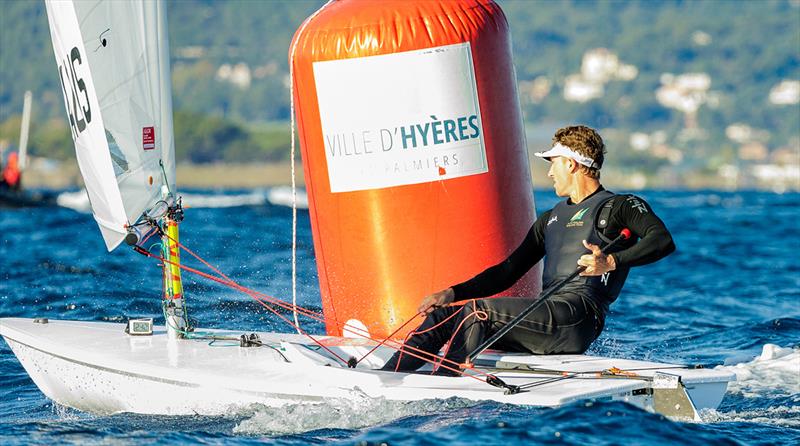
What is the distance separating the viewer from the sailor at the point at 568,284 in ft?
16.7

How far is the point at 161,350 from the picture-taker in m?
5.46

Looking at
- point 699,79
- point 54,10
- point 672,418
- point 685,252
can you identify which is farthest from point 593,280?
point 699,79

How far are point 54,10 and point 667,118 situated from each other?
6302 inches

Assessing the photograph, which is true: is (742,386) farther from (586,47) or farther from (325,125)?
(586,47)

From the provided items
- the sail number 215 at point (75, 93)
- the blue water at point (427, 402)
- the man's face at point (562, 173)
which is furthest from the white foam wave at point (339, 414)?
the sail number 215 at point (75, 93)

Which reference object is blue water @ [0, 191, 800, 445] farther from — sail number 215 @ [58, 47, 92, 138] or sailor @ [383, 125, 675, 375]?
sail number 215 @ [58, 47, 92, 138]

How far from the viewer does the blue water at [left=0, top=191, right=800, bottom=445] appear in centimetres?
455

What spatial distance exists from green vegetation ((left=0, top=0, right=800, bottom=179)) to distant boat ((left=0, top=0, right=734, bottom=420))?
10830 centimetres

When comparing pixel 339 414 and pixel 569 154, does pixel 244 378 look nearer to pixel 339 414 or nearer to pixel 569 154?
pixel 339 414

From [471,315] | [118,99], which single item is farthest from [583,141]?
[118,99]

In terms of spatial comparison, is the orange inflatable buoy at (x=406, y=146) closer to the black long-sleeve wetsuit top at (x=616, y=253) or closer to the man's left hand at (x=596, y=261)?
the black long-sleeve wetsuit top at (x=616, y=253)

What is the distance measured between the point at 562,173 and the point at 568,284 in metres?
0.51

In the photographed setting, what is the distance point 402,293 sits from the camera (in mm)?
5934

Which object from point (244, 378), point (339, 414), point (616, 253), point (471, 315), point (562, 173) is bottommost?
point (339, 414)
